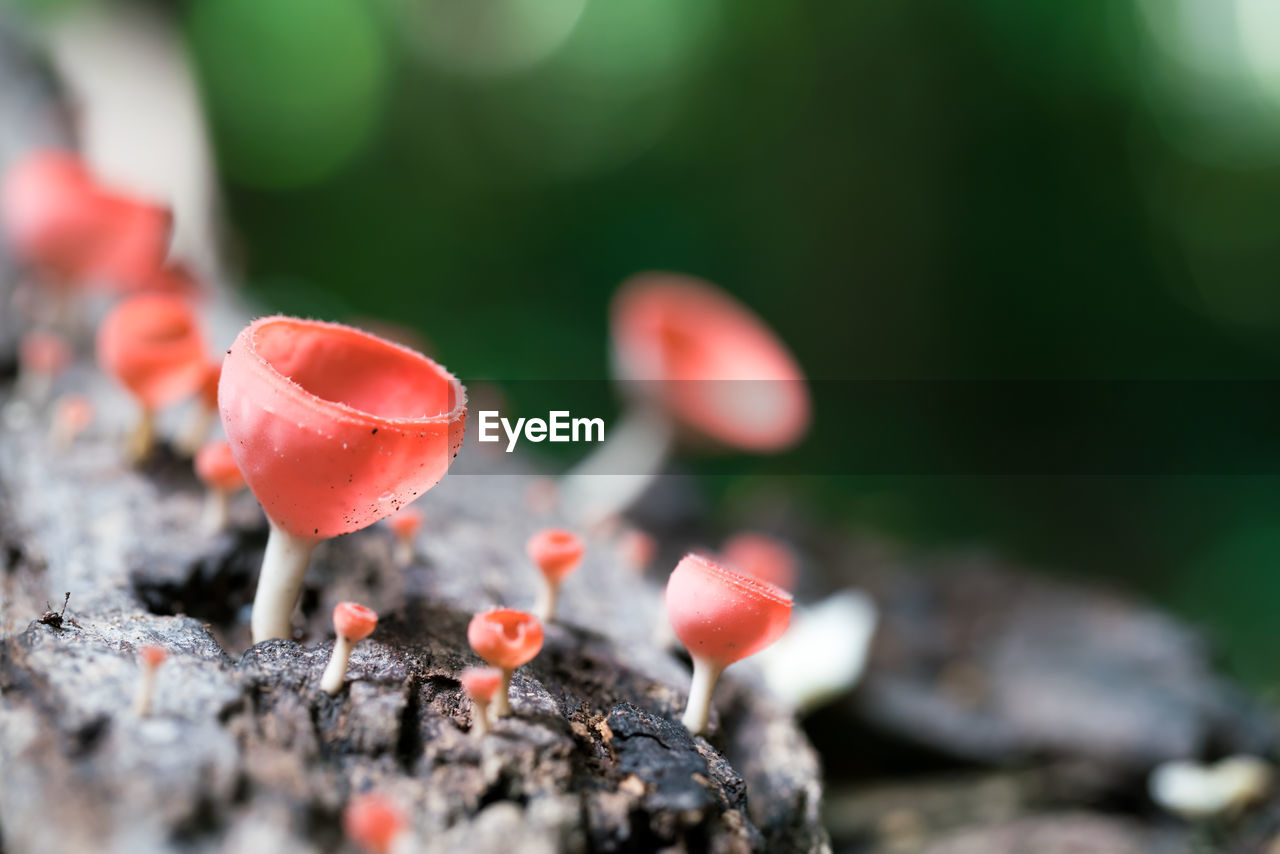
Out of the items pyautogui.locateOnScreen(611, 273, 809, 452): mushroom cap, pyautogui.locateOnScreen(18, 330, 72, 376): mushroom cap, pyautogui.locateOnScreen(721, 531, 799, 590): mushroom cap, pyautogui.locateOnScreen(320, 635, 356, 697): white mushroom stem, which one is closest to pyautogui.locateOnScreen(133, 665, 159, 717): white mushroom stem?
pyautogui.locateOnScreen(320, 635, 356, 697): white mushroom stem

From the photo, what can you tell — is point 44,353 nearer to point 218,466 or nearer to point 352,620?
point 218,466

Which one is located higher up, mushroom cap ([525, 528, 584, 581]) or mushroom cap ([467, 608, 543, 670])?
mushroom cap ([525, 528, 584, 581])

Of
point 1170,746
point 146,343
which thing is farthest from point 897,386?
point 146,343

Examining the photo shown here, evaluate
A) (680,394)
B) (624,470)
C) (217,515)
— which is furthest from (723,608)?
(624,470)

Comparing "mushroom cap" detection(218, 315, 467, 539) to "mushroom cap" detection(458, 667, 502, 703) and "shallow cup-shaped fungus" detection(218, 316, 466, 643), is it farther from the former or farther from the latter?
"mushroom cap" detection(458, 667, 502, 703)

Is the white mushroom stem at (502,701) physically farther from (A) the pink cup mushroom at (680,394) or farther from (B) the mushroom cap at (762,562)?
(A) the pink cup mushroom at (680,394)

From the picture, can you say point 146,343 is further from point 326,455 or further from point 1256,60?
point 1256,60

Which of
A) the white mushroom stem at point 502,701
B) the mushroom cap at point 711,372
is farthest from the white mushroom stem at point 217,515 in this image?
the mushroom cap at point 711,372
